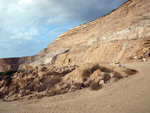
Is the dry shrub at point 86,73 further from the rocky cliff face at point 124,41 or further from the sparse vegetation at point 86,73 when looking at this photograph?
the rocky cliff face at point 124,41

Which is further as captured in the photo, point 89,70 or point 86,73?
point 89,70

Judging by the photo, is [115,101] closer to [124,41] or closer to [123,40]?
[124,41]

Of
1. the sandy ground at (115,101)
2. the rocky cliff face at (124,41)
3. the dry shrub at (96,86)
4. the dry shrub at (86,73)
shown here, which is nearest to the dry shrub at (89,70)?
the dry shrub at (86,73)

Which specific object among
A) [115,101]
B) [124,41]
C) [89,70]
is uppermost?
[124,41]

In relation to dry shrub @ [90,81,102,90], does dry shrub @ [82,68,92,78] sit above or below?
above

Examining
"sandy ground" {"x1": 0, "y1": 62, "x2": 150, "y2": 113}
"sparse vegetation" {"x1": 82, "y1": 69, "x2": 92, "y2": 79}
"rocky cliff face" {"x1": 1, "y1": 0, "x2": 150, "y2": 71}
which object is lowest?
"sandy ground" {"x1": 0, "y1": 62, "x2": 150, "y2": 113}

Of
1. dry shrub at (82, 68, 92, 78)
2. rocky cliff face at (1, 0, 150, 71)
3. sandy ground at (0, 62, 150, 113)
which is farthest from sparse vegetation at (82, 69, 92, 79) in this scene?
rocky cliff face at (1, 0, 150, 71)

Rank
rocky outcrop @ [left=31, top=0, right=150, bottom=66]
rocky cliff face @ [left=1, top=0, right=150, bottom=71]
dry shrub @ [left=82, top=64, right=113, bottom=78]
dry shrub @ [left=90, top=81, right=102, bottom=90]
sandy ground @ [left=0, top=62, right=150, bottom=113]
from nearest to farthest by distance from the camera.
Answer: sandy ground @ [left=0, top=62, right=150, bottom=113] < dry shrub @ [left=90, top=81, right=102, bottom=90] < dry shrub @ [left=82, top=64, right=113, bottom=78] < rocky cliff face @ [left=1, top=0, right=150, bottom=71] < rocky outcrop @ [left=31, top=0, right=150, bottom=66]

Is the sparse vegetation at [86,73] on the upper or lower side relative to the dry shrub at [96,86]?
upper

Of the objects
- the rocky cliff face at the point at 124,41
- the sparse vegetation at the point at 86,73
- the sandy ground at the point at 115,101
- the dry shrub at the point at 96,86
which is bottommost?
the sandy ground at the point at 115,101

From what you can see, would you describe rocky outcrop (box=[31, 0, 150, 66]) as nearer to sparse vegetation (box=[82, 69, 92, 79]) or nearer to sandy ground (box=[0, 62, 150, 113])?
sparse vegetation (box=[82, 69, 92, 79])

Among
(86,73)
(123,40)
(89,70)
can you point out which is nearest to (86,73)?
(86,73)

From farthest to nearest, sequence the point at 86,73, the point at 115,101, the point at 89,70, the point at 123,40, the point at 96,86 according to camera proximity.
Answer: the point at 123,40 < the point at 89,70 < the point at 86,73 < the point at 96,86 < the point at 115,101

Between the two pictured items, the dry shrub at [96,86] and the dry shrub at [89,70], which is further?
the dry shrub at [89,70]
